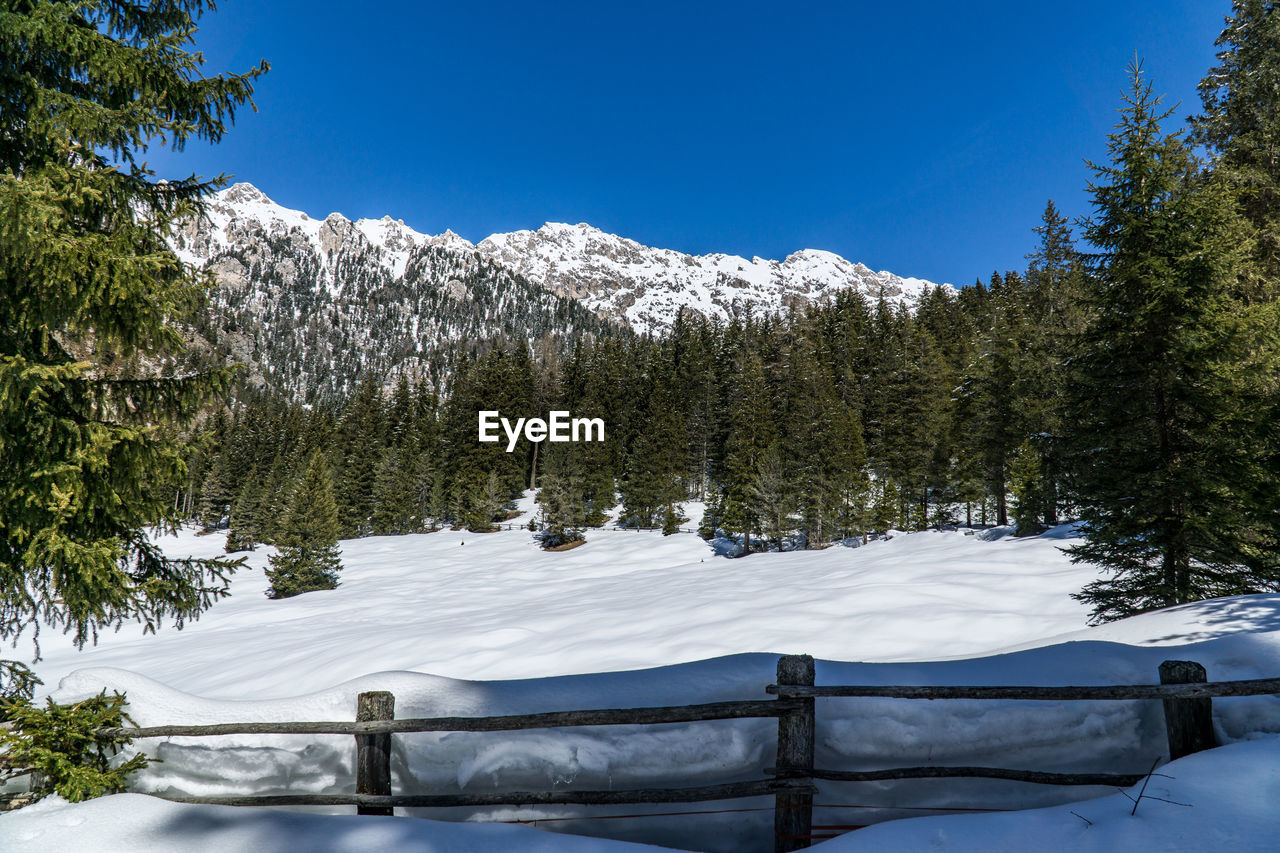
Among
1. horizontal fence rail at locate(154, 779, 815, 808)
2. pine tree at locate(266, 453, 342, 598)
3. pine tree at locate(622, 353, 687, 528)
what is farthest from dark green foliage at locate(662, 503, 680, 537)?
horizontal fence rail at locate(154, 779, 815, 808)

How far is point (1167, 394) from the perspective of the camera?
10.2 meters

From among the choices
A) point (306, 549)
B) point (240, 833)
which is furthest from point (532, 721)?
point (306, 549)

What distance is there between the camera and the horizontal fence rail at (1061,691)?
3947mm

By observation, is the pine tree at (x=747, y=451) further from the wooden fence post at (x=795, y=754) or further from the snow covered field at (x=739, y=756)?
the wooden fence post at (x=795, y=754)

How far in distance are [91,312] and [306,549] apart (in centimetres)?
3003

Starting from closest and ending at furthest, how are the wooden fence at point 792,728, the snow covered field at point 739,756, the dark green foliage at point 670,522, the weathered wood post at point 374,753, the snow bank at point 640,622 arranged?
the snow covered field at point 739,756 < the wooden fence at point 792,728 < the weathered wood post at point 374,753 < the snow bank at point 640,622 < the dark green foliage at point 670,522

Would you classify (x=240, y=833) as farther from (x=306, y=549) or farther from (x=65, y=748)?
(x=306, y=549)

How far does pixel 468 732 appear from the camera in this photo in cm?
477

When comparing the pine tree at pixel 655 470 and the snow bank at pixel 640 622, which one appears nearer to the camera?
the snow bank at pixel 640 622

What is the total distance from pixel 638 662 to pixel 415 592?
19.4 m
